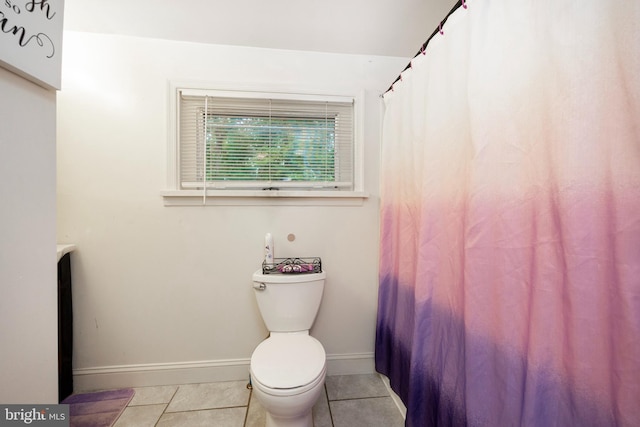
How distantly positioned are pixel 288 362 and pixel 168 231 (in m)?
1.05

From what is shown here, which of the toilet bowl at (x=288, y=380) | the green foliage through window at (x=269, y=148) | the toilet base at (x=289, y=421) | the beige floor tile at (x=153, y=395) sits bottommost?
the beige floor tile at (x=153, y=395)

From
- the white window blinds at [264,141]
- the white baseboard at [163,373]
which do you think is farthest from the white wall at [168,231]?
the white window blinds at [264,141]

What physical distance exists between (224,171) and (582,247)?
5.09 feet

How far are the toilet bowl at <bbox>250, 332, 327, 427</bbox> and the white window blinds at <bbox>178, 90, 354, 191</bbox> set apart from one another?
93 cm

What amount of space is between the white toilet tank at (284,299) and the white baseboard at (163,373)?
0.45 m

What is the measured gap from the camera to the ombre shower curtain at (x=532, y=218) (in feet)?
1.39

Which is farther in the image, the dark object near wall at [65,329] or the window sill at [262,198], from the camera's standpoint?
the window sill at [262,198]

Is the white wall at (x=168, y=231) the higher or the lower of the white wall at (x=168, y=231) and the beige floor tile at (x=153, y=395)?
the higher

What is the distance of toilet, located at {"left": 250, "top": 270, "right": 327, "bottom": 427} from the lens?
90 centimetres

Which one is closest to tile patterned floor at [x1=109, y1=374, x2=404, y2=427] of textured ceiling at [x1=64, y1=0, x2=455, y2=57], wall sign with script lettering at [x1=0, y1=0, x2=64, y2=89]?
wall sign with script lettering at [x1=0, y1=0, x2=64, y2=89]

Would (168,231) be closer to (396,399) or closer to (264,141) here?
(264,141)

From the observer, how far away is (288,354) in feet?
3.49

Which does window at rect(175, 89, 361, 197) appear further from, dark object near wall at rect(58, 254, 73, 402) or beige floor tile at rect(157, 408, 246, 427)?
beige floor tile at rect(157, 408, 246, 427)

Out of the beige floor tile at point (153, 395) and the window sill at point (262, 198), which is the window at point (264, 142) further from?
the beige floor tile at point (153, 395)
